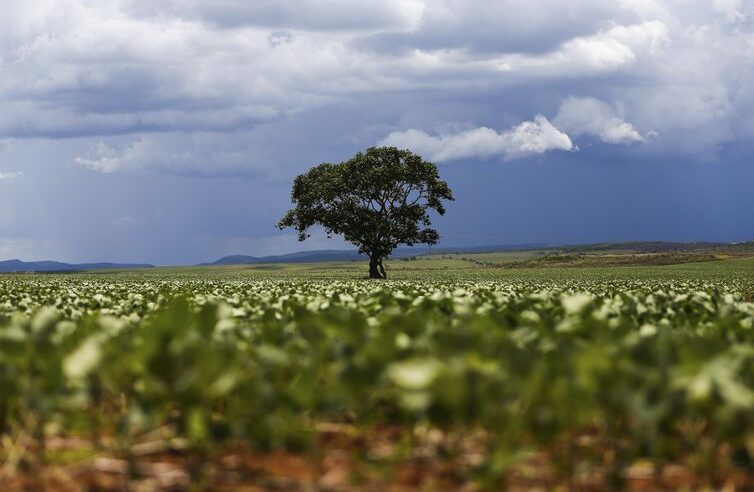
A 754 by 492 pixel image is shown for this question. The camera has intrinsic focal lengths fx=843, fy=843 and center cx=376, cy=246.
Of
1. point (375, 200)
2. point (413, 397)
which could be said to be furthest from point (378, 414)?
point (375, 200)

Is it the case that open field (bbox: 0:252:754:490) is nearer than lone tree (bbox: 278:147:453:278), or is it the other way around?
open field (bbox: 0:252:754:490)

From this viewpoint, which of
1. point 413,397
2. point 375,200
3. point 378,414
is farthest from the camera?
point 375,200

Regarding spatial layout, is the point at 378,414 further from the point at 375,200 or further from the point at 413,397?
the point at 375,200

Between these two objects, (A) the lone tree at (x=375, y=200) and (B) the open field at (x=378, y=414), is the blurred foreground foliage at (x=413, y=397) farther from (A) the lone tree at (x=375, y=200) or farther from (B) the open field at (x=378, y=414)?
(A) the lone tree at (x=375, y=200)

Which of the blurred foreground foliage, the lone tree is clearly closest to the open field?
the blurred foreground foliage

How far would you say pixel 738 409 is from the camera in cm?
447

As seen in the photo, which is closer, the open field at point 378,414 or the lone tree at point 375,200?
the open field at point 378,414

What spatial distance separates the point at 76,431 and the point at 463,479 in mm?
3153

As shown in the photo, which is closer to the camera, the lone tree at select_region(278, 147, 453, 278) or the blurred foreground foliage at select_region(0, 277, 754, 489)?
the blurred foreground foliage at select_region(0, 277, 754, 489)

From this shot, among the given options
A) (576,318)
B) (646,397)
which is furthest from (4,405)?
(576,318)

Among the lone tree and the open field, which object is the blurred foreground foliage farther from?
the lone tree

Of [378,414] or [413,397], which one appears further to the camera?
[378,414]

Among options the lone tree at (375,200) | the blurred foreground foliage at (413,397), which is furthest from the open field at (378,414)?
the lone tree at (375,200)

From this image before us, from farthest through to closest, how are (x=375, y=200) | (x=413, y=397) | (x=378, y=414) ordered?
1. (x=375, y=200)
2. (x=378, y=414)
3. (x=413, y=397)
